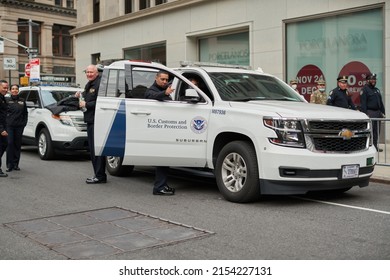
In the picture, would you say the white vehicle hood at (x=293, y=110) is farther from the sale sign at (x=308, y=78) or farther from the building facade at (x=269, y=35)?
the sale sign at (x=308, y=78)

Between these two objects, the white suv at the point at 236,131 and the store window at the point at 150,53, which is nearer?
the white suv at the point at 236,131

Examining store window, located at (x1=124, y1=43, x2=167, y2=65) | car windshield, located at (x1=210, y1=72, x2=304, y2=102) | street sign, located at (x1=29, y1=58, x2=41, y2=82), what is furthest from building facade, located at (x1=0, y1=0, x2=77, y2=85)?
car windshield, located at (x1=210, y1=72, x2=304, y2=102)

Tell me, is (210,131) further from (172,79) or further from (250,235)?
(250,235)

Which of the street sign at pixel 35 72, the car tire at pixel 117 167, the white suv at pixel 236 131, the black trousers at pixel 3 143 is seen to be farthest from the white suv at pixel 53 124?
the street sign at pixel 35 72

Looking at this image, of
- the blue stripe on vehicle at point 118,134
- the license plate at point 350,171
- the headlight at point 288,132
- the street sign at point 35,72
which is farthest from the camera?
the street sign at point 35,72

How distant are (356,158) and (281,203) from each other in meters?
1.23

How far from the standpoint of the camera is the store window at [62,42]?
181 ft

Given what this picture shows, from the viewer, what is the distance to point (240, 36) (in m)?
19.3

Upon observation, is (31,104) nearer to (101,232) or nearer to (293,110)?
(101,232)

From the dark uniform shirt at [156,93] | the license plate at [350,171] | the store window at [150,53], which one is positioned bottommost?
the license plate at [350,171]

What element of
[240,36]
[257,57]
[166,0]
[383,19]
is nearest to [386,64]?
[383,19]

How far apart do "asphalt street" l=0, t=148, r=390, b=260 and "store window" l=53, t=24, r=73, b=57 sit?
4732cm

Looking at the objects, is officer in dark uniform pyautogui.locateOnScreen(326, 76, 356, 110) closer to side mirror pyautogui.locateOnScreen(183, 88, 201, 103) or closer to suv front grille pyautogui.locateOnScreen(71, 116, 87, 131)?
side mirror pyautogui.locateOnScreen(183, 88, 201, 103)

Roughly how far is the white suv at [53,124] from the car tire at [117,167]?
2543mm
